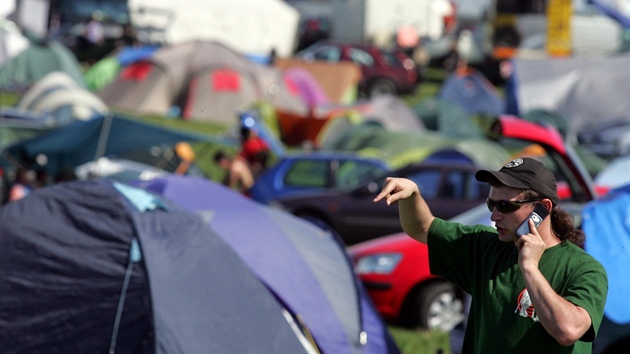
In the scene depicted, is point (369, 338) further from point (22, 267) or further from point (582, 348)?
point (582, 348)

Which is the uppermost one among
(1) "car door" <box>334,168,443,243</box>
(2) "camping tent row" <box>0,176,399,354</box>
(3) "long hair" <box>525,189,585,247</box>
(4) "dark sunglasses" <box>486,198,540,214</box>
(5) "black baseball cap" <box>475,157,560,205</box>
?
(5) "black baseball cap" <box>475,157,560,205</box>

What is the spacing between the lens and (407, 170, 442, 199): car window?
12.4 metres

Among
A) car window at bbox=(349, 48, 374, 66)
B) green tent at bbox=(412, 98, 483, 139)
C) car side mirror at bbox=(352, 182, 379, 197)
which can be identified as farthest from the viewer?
car window at bbox=(349, 48, 374, 66)

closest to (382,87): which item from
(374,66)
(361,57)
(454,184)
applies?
(374,66)

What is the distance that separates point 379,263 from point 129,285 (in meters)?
3.09

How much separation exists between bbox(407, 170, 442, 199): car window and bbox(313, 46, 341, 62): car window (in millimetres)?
17764

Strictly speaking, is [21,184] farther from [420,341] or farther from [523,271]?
[523,271]

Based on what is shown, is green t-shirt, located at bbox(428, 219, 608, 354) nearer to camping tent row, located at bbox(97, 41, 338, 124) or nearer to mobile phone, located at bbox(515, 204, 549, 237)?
mobile phone, located at bbox(515, 204, 549, 237)

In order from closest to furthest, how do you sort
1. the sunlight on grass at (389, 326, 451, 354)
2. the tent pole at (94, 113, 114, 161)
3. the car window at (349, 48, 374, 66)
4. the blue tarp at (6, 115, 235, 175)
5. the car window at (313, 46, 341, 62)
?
the sunlight on grass at (389, 326, 451, 354) → the blue tarp at (6, 115, 235, 175) → the tent pole at (94, 113, 114, 161) → the car window at (349, 48, 374, 66) → the car window at (313, 46, 341, 62)

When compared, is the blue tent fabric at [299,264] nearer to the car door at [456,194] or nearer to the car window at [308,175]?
the car door at [456,194]

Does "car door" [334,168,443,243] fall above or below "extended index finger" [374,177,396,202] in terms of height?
below

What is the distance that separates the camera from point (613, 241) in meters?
6.14

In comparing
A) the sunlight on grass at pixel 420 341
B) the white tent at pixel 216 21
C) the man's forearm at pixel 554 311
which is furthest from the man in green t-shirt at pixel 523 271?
the white tent at pixel 216 21

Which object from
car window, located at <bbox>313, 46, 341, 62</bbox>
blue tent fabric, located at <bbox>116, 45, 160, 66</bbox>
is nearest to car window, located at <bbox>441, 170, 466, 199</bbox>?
blue tent fabric, located at <bbox>116, 45, 160, 66</bbox>
